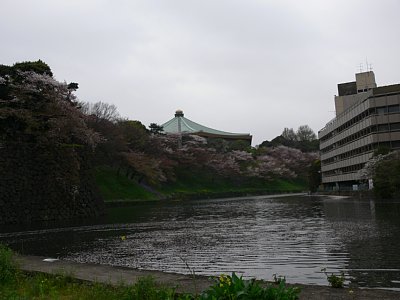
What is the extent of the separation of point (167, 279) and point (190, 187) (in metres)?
70.9

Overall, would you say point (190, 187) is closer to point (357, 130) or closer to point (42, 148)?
point (357, 130)

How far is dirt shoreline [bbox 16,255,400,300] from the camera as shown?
18.8 ft

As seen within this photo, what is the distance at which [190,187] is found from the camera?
78.1 m

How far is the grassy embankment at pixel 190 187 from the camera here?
57.7 m

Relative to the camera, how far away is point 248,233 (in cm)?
1756

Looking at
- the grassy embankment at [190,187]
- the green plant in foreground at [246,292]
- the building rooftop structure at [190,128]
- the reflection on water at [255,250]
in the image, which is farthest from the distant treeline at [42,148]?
the building rooftop structure at [190,128]

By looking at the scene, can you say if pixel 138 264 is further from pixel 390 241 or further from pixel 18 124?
pixel 18 124

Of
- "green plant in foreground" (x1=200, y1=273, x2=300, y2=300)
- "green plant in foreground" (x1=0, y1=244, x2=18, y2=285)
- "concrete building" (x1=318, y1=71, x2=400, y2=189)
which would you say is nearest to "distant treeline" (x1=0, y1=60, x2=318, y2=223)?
"green plant in foreground" (x1=0, y1=244, x2=18, y2=285)

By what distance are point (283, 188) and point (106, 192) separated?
51.3 metres

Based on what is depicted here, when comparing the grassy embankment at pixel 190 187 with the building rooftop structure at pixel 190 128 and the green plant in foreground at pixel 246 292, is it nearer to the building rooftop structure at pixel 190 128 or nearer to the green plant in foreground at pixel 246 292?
the building rooftop structure at pixel 190 128

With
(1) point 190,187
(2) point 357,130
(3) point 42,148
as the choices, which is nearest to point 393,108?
(2) point 357,130

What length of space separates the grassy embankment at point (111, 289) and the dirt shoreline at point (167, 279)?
32 cm

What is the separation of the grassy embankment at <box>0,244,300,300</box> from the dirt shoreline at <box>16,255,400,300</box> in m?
0.32

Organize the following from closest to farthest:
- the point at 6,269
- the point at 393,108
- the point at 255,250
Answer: the point at 6,269 → the point at 255,250 → the point at 393,108
